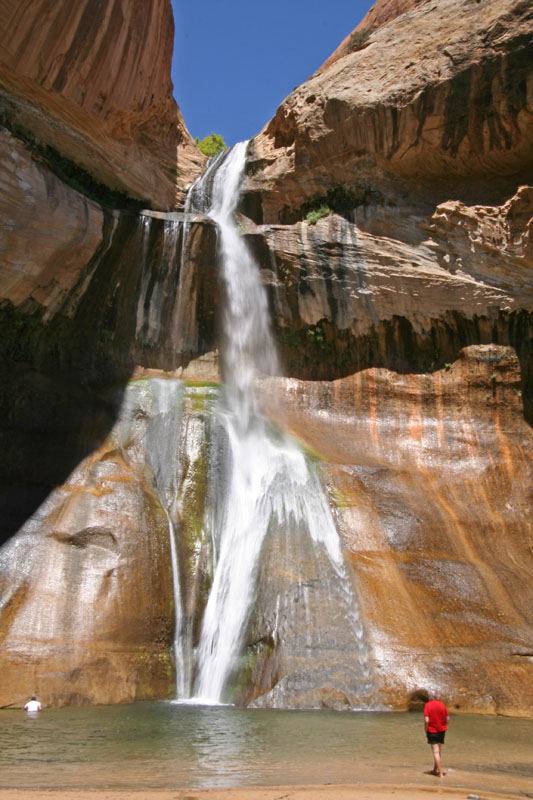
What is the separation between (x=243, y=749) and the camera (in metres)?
7.45

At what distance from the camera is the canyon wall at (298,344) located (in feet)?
38.7

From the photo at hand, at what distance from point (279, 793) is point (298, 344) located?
15.5m

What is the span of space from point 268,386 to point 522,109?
9.94m

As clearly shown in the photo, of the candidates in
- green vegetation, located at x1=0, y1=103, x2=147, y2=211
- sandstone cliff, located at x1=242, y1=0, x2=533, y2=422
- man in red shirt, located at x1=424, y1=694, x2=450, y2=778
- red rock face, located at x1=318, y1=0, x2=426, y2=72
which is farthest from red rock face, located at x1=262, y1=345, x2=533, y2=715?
red rock face, located at x1=318, y1=0, x2=426, y2=72

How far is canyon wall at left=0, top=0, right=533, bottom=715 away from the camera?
464 inches

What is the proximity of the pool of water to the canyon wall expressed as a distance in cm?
131

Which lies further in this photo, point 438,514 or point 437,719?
point 438,514

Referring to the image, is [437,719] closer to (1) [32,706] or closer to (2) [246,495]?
(1) [32,706]

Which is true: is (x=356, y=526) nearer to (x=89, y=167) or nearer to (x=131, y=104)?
(x=89, y=167)

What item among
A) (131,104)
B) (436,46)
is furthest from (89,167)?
(436,46)

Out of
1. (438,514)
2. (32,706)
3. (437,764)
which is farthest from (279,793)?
(438,514)

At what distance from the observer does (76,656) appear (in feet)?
37.3

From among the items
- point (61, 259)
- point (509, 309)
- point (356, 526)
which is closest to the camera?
point (356, 526)

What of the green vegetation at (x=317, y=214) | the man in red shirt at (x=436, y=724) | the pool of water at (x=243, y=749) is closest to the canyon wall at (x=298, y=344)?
the green vegetation at (x=317, y=214)
